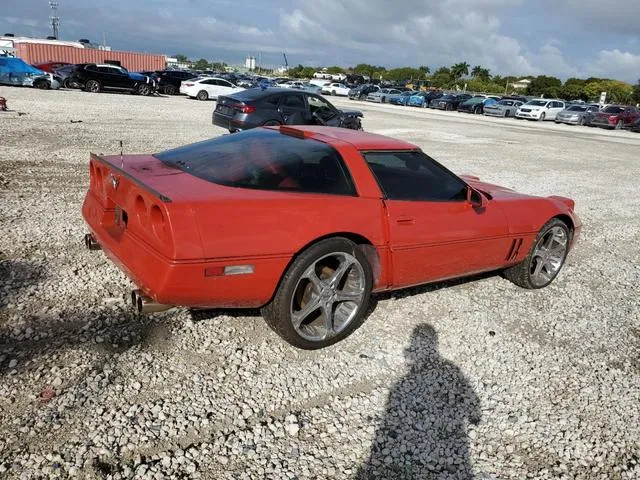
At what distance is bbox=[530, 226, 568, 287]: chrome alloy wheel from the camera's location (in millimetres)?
4832

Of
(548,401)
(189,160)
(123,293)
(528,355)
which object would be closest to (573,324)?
(528,355)

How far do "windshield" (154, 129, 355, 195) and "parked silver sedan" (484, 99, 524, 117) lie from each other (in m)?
36.1

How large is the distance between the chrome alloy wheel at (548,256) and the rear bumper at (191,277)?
284 cm

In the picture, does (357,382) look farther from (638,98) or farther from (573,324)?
(638,98)

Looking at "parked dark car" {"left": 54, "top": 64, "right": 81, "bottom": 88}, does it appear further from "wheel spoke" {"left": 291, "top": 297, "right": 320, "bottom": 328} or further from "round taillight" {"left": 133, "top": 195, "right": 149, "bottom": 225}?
"wheel spoke" {"left": 291, "top": 297, "right": 320, "bottom": 328}

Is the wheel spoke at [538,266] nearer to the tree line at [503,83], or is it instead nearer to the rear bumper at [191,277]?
the rear bumper at [191,277]

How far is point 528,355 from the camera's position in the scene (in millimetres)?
3711

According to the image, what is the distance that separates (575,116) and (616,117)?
96.6 inches

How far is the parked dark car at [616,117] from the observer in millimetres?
32156

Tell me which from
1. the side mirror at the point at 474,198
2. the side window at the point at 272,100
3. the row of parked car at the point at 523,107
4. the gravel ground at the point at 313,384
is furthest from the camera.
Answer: the row of parked car at the point at 523,107

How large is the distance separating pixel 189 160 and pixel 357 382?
1.90 m

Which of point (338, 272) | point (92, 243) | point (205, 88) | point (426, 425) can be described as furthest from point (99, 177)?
point (205, 88)

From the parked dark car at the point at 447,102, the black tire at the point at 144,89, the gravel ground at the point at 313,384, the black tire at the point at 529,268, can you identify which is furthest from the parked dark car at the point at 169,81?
the black tire at the point at 529,268

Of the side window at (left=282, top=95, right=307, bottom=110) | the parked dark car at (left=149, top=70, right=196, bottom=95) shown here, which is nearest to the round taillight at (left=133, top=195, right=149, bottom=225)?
the side window at (left=282, top=95, right=307, bottom=110)
